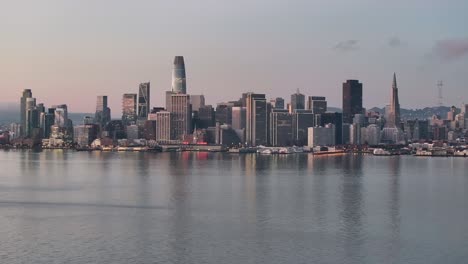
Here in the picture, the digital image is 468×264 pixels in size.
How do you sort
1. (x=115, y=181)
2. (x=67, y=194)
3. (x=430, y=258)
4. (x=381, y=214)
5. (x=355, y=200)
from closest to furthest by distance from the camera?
(x=430, y=258) < (x=381, y=214) < (x=355, y=200) < (x=67, y=194) < (x=115, y=181)

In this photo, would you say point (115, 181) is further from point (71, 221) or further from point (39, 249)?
point (39, 249)

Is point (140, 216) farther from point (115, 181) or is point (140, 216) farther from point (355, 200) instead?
point (115, 181)

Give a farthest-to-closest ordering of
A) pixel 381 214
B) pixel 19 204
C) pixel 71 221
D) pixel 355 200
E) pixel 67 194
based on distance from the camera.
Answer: pixel 67 194 < pixel 355 200 < pixel 19 204 < pixel 381 214 < pixel 71 221

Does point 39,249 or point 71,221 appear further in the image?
point 71,221

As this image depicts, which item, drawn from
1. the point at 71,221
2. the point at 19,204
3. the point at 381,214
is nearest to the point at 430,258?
the point at 381,214

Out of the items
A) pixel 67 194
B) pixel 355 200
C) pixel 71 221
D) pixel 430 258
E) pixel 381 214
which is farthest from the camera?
pixel 67 194

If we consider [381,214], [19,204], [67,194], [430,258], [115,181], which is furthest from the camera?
[115,181]

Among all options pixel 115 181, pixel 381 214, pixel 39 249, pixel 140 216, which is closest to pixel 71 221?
pixel 140 216

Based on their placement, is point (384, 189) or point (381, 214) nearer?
point (381, 214)
